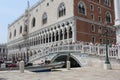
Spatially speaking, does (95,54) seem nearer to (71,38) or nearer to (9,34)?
(71,38)

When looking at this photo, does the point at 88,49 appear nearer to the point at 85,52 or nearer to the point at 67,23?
the point at 85,52

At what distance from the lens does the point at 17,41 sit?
65.1 m

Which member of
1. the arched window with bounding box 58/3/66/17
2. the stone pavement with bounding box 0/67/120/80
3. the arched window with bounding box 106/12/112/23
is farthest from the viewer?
the arched window with bounding box 106/12/112/23

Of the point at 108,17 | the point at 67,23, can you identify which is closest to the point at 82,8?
the point at 67,23

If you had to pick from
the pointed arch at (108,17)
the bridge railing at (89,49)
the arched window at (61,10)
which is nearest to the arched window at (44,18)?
the arched window at (61,10)

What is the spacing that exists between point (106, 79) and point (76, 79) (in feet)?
5.94

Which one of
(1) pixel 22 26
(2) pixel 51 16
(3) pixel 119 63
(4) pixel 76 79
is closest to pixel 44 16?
(2) pixel 51 16

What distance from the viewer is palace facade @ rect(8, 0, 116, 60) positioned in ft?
120

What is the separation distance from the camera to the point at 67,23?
123ft

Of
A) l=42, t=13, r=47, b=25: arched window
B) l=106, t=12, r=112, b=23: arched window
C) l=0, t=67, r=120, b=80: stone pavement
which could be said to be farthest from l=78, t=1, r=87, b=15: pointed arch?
l=0, t=67, r=120, b=80: stone pavement

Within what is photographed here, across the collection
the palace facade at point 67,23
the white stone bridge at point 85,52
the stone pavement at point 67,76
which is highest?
the palace facade at point 67,23

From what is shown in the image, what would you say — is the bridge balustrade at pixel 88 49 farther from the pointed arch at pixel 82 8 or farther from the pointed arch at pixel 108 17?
the pointed arch at pixel 108 17

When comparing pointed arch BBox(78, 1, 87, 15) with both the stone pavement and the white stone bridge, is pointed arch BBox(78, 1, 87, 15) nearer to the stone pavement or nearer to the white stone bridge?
the white stone bridge

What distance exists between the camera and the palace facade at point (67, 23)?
3650 cm
